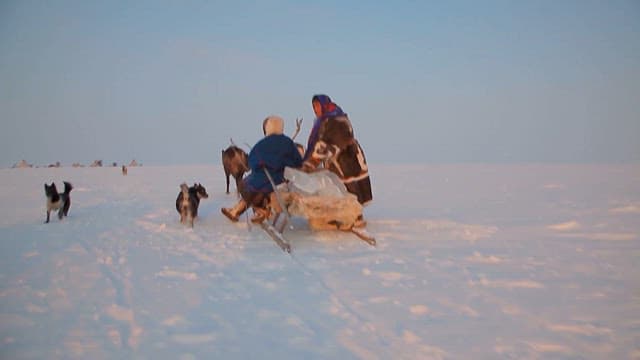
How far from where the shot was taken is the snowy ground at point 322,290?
2.93 m

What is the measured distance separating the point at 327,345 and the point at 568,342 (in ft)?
5.16

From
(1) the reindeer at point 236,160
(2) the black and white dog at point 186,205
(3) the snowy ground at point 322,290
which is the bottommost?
(3) the snowy ground at point 322,290

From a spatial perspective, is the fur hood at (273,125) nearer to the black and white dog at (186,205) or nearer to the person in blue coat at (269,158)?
the person in blue coat at (269,158)

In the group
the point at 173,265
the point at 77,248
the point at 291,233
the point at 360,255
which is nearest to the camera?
the point at 173,265

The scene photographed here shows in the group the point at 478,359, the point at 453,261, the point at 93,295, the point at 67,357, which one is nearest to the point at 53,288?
the point at 93,295

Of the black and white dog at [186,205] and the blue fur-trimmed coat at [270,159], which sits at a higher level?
the blue fur-trimmed coat at [270,159]

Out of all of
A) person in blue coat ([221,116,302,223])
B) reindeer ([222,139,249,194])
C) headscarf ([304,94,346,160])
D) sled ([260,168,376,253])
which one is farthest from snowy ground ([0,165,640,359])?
reindeer ([222,139,249,194])

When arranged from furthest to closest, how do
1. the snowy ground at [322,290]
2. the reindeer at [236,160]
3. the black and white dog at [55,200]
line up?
1. the reindeer at [236,160]
2. the black and white dog at [55,200]
3. the snowy ground at [322,290]

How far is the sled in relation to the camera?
19.2 ft

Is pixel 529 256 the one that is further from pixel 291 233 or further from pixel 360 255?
pixel 291 233

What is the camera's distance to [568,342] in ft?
9.61

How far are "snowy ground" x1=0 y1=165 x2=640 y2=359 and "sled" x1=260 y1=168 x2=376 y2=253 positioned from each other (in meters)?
0.21

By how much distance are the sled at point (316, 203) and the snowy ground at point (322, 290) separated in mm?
210

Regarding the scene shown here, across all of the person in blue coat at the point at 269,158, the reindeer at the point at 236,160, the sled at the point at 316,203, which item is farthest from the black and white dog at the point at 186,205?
the reindeer at the point at 236,160
